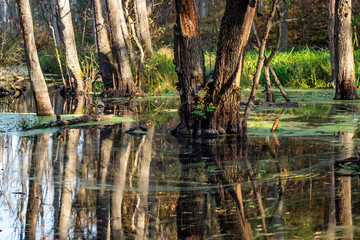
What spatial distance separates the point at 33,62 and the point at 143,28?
300 inches

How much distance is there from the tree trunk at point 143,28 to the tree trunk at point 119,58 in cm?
171

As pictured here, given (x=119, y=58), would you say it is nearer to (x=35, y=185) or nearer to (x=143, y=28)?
(x=143, y=28)

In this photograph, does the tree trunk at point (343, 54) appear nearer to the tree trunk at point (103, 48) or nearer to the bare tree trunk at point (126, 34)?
the bare tree trunk at point (126, 34)

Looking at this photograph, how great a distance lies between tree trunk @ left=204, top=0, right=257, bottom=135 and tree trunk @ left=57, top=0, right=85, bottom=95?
7014mm

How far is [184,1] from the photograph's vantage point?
6.60m

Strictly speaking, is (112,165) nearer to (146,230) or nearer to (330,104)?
(146,230)

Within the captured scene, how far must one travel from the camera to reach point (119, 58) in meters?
12.6

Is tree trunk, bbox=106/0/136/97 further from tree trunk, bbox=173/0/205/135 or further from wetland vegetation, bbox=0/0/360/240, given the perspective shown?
tree trunk, bbox=173/0/205/135

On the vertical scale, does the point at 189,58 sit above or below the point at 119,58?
below

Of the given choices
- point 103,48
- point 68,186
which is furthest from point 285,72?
point 68,186

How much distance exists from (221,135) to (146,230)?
3778 mm

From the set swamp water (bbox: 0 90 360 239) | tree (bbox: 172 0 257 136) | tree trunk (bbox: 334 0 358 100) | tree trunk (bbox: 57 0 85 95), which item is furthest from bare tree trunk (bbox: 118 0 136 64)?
tree (bbox: 172 0 257 136)

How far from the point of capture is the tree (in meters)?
6.44

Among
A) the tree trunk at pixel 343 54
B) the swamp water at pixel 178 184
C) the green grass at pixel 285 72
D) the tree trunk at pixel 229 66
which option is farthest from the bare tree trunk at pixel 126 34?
the tree trunk at pixel 229 66
